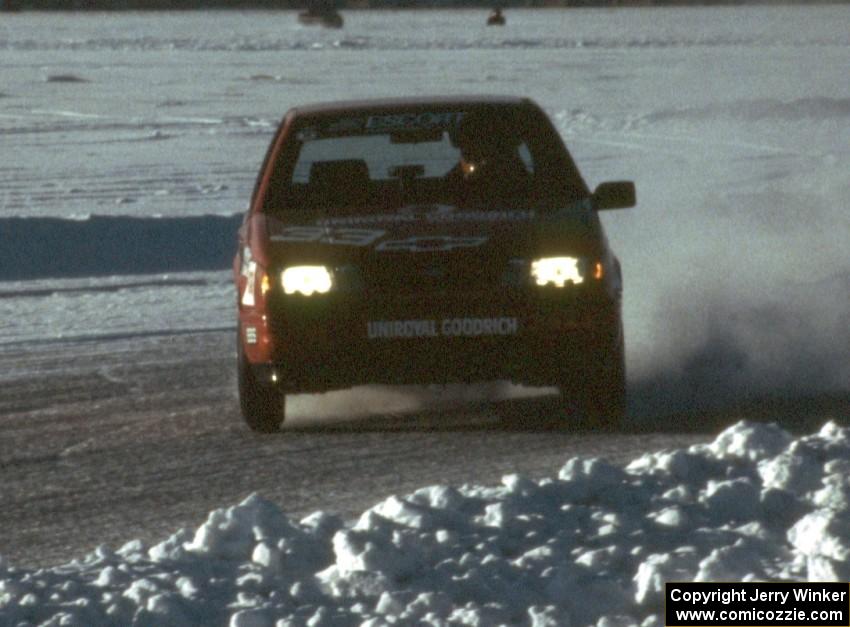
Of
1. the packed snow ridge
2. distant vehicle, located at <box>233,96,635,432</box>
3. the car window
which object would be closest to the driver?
distant vehicle, located at <box>233,96,635,432</box>

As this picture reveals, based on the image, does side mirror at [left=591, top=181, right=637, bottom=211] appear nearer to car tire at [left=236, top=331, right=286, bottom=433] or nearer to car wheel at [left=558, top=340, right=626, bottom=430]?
car wheel at [left=558, top=340, right=626, bottom=430]

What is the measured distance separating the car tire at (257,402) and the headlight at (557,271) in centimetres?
124

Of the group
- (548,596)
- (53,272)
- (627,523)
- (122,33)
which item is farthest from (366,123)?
(122,33)

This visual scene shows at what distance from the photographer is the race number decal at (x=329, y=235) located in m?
7.87

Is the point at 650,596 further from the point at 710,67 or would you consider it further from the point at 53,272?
the point at 710,67

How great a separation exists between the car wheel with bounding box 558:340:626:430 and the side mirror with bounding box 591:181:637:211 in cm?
79

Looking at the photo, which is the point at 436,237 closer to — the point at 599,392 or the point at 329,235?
the point at 329,235

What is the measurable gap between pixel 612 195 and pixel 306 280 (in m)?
1.57

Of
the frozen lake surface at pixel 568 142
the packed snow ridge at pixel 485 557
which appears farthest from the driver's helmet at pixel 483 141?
the packed snow ridge at pixel 485 557

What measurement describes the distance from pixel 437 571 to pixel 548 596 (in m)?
0.36

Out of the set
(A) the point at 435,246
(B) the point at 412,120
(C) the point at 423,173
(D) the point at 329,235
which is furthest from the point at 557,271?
(B) the point at 412,120

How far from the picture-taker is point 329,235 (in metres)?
7.94

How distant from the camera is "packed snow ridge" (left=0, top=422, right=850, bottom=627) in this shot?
15.5 feet

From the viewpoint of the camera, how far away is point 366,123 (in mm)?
8820
